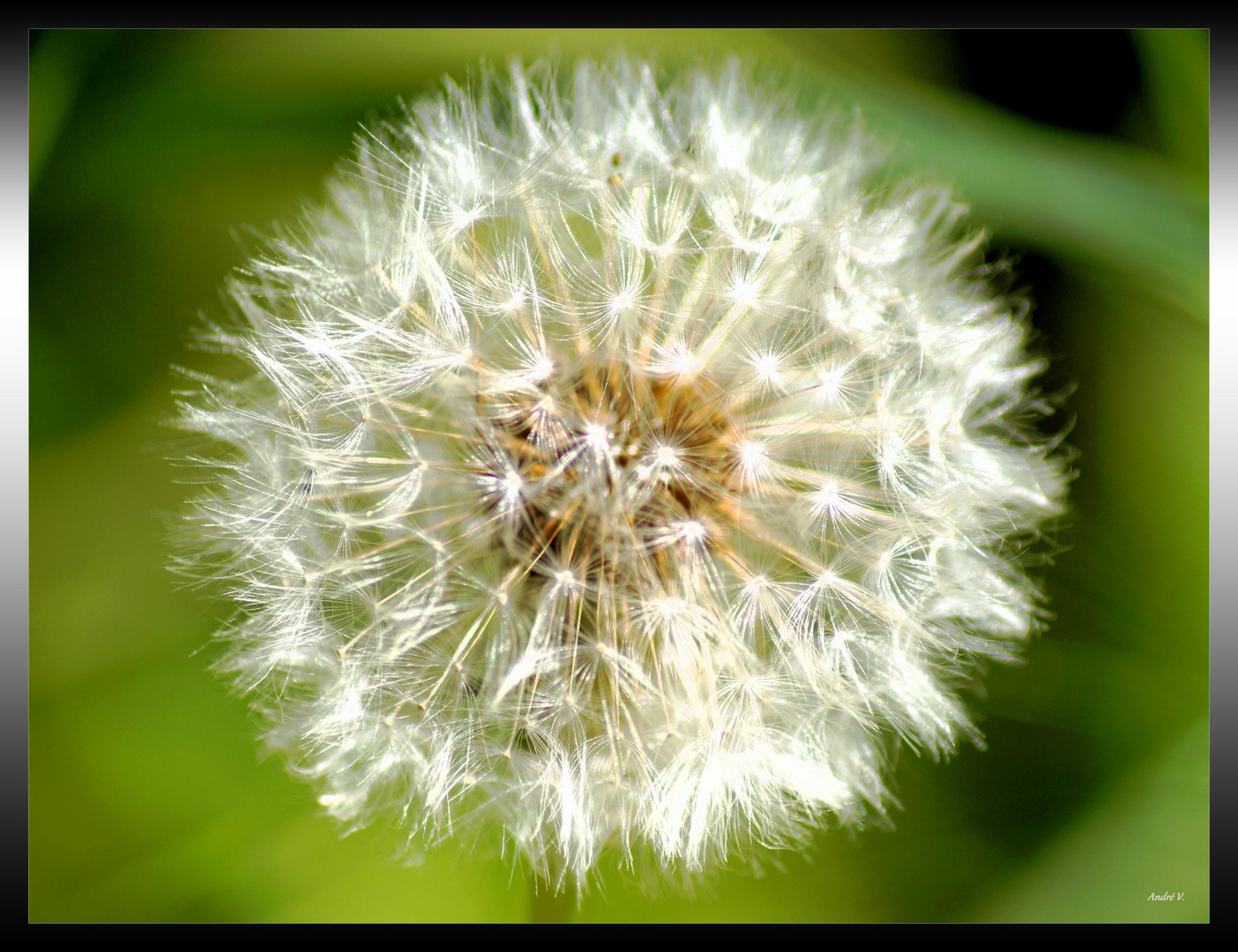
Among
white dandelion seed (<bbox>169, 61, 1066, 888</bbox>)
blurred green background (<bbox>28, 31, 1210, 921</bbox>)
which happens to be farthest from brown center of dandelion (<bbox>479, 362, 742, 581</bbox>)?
blurred green background (<bbox>28, 31, 1210, 921</bbox>)

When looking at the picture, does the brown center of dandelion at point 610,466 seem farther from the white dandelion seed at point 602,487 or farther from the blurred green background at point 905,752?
the blurred green background at point 905,752

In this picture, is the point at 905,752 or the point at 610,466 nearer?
the point at 610,466

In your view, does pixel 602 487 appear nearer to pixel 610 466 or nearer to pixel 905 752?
pixel 610 466

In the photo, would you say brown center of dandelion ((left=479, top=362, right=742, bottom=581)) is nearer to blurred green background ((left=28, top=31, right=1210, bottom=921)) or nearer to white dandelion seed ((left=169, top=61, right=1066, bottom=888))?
white dandelion seed ((left=169, top=61, right=1066, bottom=888))

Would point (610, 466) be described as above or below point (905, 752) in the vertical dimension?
above

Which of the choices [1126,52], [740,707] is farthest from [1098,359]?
[740,707]

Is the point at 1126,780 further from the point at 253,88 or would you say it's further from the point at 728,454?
the point at 253,88

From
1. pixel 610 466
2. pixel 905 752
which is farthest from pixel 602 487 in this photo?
pixel 905 752
